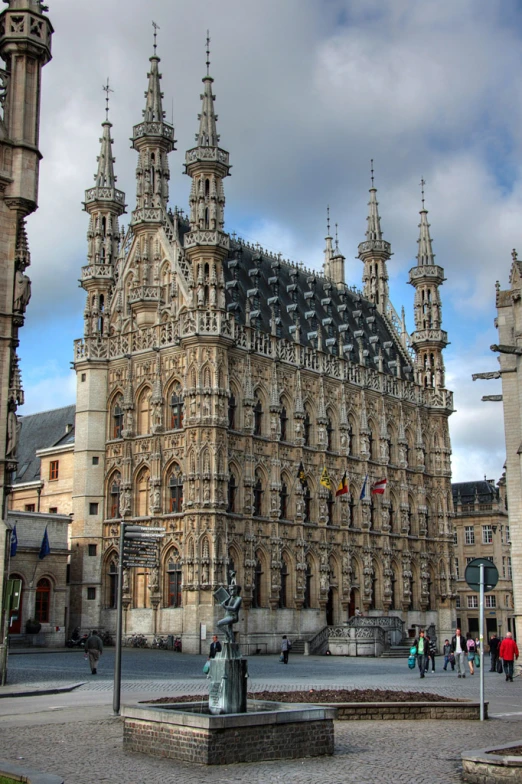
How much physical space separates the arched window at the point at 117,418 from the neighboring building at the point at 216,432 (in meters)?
0.12

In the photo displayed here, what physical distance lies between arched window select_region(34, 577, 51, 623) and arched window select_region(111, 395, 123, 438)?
32.3 feet

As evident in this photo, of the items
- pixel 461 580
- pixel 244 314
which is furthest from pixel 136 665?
pixel 461 580

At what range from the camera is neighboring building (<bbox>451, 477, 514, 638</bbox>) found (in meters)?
90.4

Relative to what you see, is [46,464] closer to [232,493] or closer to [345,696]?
[232,493]

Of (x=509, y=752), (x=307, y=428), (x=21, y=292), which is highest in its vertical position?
(x=307, y=428)

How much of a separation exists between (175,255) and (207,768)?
A: 151 feet

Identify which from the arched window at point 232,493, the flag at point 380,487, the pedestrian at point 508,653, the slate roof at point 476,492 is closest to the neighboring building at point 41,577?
the arched window at point 232,493

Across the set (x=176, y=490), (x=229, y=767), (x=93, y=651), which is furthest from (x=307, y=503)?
(x=229, y=767)

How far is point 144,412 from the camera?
57781 mm

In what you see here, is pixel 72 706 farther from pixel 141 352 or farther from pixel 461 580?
pixel 461 580

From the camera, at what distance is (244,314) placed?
6003 centimetres

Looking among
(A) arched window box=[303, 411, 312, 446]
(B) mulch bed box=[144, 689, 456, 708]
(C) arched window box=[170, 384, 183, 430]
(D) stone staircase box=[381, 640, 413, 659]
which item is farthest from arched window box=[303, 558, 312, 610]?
(B) mulch bed box=[144, 689, 456, 708]

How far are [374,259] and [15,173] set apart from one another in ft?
178

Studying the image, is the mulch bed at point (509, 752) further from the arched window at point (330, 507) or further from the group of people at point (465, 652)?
the arched window at point (330, 507)
